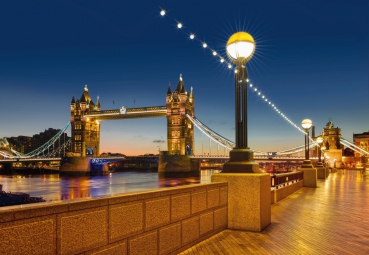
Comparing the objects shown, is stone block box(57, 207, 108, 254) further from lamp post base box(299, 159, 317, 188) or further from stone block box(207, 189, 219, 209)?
lamp post base box(299, 159, 317, 188)

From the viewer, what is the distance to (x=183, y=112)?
90.7m

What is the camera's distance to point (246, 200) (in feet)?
20.4

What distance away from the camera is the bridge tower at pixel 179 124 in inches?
3519

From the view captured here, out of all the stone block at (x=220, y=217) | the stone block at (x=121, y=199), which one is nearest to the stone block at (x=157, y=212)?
the stone block at (x=121, y=199)

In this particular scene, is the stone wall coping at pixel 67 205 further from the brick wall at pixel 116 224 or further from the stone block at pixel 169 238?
the stone block at pixel 169 238

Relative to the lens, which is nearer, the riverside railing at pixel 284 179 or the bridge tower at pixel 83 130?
the riverside railing at pixel 284 179

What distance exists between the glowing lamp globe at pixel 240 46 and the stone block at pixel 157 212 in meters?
3.45

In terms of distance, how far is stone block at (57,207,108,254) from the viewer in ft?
10.0

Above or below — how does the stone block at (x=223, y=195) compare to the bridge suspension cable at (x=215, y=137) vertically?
below

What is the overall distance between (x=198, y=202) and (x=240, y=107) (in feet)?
7.79

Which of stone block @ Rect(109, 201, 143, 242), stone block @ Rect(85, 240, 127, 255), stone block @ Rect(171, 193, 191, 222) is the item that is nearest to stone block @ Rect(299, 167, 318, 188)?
stone block @ Rect(171, 193, 191, 222)

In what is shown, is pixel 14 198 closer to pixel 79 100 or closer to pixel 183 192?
pixel 183 192

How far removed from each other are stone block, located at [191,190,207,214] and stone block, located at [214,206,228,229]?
48 centimetres

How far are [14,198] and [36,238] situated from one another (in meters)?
28.8
